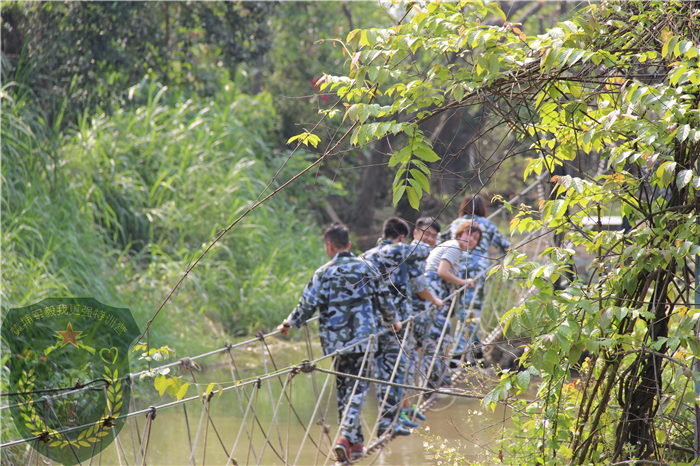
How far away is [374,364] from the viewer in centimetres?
335

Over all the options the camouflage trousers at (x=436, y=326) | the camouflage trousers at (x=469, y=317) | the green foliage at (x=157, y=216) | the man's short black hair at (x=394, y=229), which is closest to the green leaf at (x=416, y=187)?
the man's short black hair at (x=394, y=229)

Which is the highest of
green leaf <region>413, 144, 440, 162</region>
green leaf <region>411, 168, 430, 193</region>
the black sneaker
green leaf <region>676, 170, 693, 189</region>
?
green leaf <region>676, 170, 693, 189</region>

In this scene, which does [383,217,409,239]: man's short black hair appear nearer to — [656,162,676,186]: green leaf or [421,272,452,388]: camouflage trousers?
[421,272,452,388]: camouflage trousers

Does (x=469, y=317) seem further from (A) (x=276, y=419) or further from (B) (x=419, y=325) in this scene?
(A) (x=276, y=419)

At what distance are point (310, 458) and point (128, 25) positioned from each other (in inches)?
167

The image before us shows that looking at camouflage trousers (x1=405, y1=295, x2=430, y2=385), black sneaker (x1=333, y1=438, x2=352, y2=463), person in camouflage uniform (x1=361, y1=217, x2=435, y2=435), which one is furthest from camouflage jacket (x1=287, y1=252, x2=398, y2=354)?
camouflage trousers (x1=405, y1=295, x2=430, y2=385)

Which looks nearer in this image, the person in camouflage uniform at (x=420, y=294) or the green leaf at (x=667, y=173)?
the green leaf at (x=667, y=173)

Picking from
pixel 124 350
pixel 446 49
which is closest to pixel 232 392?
pixel 124 350

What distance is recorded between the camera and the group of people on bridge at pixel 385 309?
9.86 ft

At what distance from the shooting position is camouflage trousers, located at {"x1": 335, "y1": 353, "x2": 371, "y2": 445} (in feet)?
9.73

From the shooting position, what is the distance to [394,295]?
3584mm

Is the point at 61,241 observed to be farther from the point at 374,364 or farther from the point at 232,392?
the point at 374,364

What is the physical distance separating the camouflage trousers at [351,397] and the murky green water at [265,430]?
0.45 feet

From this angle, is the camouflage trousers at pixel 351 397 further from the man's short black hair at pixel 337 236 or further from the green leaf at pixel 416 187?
the green leaf at pixel 416 187
